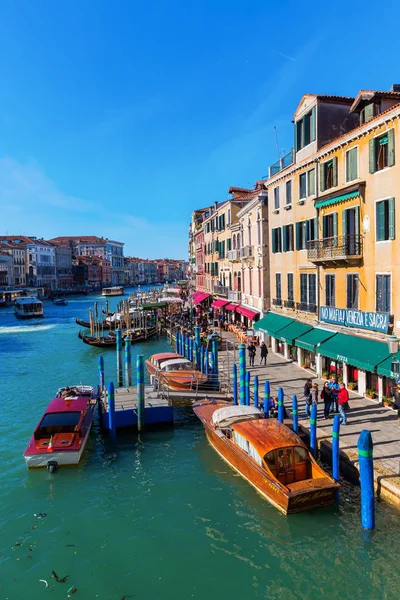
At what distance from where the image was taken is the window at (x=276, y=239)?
26.3m

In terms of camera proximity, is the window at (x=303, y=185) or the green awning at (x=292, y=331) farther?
the window at (x=303, y=185)

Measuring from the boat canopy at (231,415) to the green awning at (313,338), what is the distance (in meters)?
5.03

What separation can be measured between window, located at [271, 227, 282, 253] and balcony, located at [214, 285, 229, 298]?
44.0 ft

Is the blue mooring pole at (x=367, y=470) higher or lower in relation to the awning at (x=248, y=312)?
lower

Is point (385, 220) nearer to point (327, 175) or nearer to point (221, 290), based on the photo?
point (327, 175)

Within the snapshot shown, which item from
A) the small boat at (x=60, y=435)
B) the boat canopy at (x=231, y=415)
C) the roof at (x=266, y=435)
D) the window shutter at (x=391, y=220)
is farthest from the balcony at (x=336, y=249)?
the small boat at (x=60, y=435)

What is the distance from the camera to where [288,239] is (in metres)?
25.0

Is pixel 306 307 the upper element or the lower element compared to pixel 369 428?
A: upper

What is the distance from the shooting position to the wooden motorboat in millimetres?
11602

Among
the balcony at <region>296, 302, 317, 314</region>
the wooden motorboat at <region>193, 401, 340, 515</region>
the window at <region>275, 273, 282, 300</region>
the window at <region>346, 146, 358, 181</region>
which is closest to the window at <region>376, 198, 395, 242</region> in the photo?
the window at <region>346, 146, 358, 181</region>

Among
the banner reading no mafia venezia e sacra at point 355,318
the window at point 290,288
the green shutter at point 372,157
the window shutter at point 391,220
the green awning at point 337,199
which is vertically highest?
the green shutter at point 372,157

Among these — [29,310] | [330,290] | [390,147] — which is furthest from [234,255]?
[29,310]

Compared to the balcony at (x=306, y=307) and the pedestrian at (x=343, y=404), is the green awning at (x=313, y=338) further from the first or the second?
the pedestrian at (x=343, y=404)

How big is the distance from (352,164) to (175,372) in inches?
475
